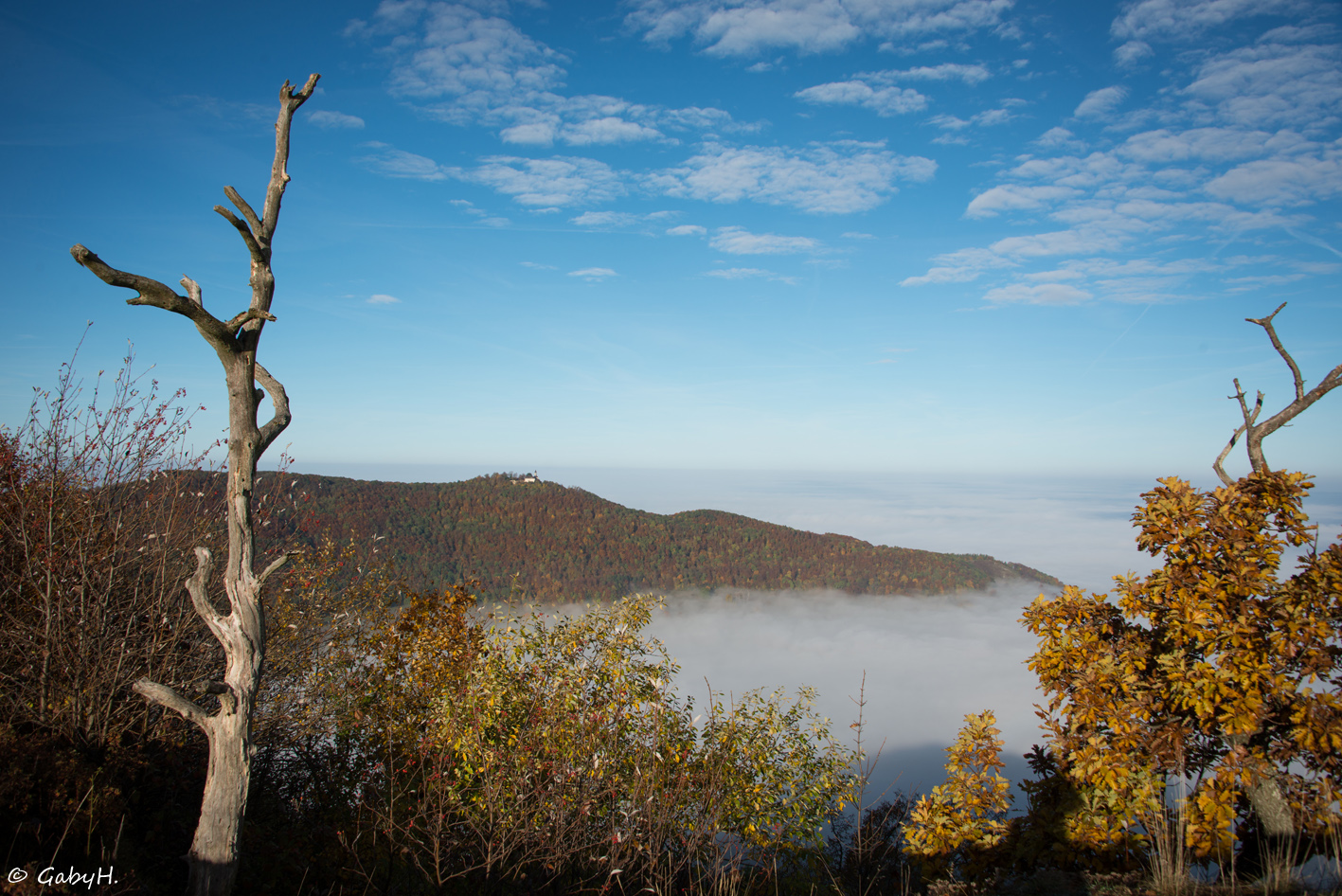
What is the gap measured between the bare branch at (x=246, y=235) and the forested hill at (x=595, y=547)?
5889 centimetres

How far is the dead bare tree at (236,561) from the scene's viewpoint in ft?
16.0

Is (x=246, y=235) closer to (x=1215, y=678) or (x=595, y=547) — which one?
(x=1215, y=678)

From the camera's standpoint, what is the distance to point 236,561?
17.1 ft

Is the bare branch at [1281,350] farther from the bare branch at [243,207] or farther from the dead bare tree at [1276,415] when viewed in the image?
the bare branch at [243,207]

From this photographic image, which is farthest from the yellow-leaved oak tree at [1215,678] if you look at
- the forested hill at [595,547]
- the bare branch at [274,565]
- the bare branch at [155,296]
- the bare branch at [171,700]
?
the forested hill at [595,547]

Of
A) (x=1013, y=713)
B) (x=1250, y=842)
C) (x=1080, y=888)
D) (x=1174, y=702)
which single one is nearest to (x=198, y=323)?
(x=1080, y=888)

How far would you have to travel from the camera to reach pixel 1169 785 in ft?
21.0

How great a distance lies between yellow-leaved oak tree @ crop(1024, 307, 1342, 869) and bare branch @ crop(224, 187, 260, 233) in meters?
8.95

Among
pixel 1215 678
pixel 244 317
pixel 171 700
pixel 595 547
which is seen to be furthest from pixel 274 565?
pixel 595 547

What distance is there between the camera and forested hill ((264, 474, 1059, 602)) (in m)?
77.0

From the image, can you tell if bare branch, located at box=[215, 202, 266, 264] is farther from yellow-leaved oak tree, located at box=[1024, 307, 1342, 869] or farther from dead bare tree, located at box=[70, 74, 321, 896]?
yellow-leaved oak tree, located at box=[1024, 307, 1342, 869]

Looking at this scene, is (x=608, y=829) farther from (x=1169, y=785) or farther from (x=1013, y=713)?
(x=1013, y=713)

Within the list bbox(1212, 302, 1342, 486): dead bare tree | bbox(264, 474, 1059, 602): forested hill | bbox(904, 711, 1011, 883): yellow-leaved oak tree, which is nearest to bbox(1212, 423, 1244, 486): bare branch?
bbox(1212, 302, 1342, 486): dead bare tree

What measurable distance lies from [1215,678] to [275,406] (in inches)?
353
